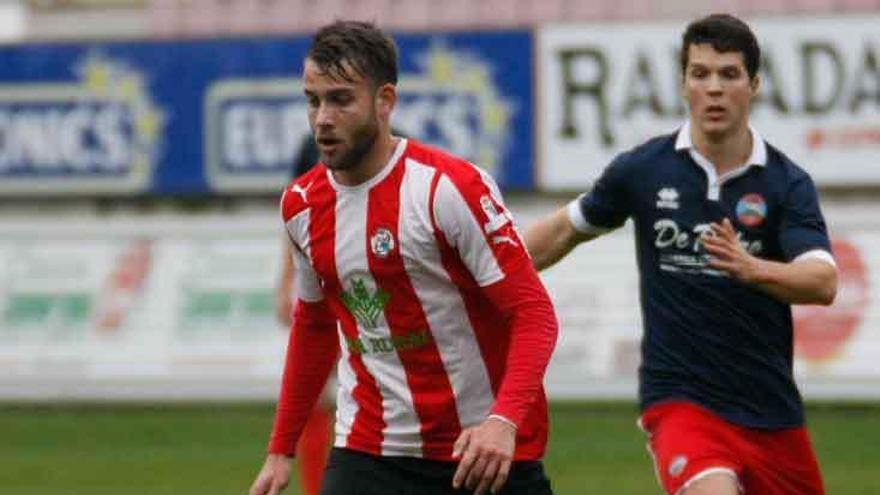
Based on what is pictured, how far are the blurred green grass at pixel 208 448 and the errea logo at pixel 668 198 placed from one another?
17.5 feet

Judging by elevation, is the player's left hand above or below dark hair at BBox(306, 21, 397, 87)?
below

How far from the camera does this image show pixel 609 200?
8422mm

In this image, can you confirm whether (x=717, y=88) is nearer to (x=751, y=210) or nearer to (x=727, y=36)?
(x=727, y=36)

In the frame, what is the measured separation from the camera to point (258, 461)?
50.6 ft

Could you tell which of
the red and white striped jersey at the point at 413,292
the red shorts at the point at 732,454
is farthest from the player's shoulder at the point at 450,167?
the red shorts at the point at 732,454

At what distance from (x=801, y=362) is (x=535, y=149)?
4295mm

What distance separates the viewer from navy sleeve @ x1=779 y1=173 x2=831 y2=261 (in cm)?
796

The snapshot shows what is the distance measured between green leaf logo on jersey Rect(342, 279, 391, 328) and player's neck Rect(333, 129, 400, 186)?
29 cm

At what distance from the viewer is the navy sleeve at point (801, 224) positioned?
7.96 meters

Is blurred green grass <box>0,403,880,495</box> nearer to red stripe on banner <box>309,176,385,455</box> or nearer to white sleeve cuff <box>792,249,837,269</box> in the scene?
white sleeve cuff <box>792,249,837,269</box>

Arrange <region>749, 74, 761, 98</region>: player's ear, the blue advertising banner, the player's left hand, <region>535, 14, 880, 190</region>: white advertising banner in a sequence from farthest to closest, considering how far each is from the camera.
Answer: the blue advertising banner < <region>535, 14, 880, 190</region>: white advertising banner < <region>749, 74, 761, 98</region>: player's ear < the player's left hand

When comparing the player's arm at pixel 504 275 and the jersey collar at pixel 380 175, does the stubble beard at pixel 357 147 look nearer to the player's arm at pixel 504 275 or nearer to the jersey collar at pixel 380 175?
the jersey collar at pixel 380 175

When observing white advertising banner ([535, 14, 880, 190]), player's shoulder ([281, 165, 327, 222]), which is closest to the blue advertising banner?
white advertising banner ([535, 14, 880, 190])

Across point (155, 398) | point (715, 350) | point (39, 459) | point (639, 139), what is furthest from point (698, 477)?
point (639, 139)
